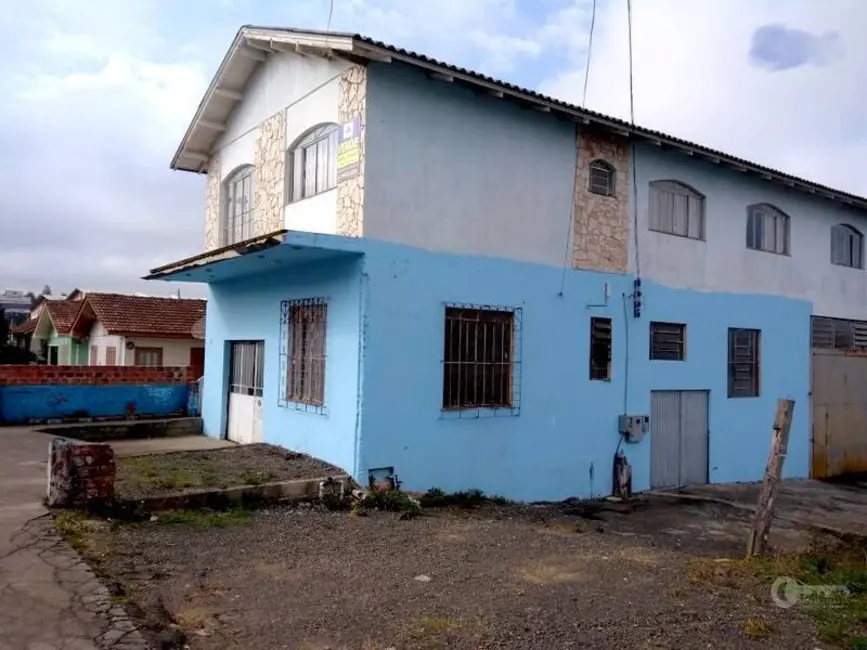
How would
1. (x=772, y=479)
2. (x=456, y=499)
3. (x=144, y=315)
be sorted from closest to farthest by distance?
(x=772, y=479), (x=456, y=499), (x=144, y=315)

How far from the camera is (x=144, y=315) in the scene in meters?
23.4

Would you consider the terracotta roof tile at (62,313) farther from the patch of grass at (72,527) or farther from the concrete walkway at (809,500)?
the concrete walkway at (809,500)

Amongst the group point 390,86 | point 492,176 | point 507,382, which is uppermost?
point 390,86

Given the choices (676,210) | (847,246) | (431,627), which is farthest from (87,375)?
(847,246)

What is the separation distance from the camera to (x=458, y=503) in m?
9.70

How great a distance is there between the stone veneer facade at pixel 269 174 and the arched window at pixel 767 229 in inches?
364

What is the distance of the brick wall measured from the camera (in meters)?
14.6

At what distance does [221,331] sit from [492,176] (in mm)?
5936

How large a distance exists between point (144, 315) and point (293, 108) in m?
14.4

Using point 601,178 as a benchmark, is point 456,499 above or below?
below

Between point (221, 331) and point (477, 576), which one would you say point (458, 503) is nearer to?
point (477, 576)

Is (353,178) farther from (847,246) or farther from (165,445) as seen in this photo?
(847,246)

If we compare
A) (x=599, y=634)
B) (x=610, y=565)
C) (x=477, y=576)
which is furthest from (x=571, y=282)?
(x=599, y=634)

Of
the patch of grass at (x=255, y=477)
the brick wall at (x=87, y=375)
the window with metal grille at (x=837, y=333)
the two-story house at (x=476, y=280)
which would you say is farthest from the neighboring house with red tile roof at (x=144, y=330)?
the window with metal grille at (x=837, y=333)
